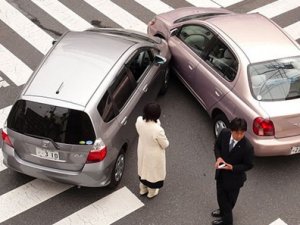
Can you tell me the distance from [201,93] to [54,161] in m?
3.00

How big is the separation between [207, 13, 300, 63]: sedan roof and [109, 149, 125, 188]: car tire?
97.9 inches

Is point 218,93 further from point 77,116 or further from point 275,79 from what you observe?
point 77,116

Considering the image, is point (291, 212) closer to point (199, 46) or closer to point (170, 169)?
point (170, 169)

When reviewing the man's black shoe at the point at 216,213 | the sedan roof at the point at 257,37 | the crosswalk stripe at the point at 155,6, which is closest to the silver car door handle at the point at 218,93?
the sedan roof at the point at 257,37

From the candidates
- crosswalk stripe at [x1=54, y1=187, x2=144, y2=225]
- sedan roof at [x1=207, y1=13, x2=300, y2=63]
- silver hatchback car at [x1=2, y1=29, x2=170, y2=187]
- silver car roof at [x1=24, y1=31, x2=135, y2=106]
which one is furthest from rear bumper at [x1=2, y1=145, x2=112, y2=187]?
sedan roof at [x1=207, y1=13, x2=300, y2=63]

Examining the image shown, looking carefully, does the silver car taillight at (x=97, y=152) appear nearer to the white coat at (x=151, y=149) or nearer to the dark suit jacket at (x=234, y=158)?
the white coat at (x=151, y=149)

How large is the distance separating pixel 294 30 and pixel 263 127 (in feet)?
17.5

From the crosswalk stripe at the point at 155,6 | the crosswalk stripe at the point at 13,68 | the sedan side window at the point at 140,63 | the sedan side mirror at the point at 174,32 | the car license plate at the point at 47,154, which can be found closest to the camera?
the car license plate at the point at 47,154

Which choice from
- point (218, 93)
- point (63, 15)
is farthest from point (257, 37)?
point (63, 15)

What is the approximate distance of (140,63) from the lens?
816cm

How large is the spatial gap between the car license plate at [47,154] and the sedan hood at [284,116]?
305 cm

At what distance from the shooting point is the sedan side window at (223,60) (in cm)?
799

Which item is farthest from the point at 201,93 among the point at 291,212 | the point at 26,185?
the point at 26,185

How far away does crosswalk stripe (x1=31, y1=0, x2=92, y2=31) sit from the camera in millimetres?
11680
